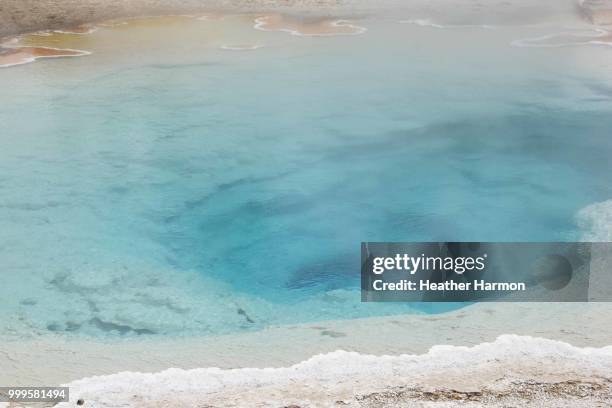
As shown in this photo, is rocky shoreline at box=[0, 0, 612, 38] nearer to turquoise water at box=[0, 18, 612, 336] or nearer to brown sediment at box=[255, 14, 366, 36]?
brown sediment at box=[255, 14, 366, 36]

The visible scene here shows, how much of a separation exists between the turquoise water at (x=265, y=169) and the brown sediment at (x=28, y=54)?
247mm

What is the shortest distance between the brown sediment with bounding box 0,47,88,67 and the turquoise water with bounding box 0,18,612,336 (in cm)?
25

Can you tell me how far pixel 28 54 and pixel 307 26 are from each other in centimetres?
330

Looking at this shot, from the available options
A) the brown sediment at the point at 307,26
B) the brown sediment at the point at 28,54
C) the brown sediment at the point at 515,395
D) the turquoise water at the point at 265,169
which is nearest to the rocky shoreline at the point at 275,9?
the brown sediment at the point at 307,26

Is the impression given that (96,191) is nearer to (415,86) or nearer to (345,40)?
(415,86)

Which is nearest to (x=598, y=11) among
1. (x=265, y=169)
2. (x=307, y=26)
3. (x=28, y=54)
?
(x=307, y=26)

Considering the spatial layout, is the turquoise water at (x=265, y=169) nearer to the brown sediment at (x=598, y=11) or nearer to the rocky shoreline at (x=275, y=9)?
the brown sediment at (x=598, y=11)

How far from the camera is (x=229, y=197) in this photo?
484 cm

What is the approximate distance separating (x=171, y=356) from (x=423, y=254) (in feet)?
5.33

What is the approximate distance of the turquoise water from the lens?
12.3ft

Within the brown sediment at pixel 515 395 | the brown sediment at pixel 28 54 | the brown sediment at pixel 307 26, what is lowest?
the brown sediment at pixel 515 395

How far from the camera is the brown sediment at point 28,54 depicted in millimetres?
7520

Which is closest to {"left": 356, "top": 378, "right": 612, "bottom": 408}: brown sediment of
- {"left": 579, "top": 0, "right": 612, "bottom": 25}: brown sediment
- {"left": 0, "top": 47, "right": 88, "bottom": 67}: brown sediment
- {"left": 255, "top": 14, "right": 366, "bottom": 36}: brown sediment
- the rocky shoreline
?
{"left": 0, "top": 47, "right": 88, "bottom": 67}: brown sediment

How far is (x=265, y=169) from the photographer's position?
5.18 m
